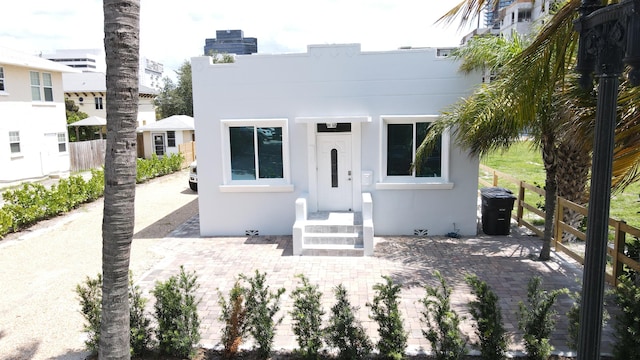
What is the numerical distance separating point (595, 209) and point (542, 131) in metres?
5.73

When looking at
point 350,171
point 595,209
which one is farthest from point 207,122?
point 595,209

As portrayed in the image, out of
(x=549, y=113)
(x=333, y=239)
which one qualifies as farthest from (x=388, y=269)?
(x=549, y=113)

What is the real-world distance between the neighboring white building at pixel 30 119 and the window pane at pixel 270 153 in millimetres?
15609

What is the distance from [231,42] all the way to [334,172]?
484ft

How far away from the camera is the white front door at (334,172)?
1055 cm

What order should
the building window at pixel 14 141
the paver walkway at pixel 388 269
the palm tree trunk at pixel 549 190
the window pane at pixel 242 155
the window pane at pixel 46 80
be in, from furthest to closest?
the window pane at pixel 46 80 < the building window at pixel 14 141 < the window pane at pixel 242 155 < the palm tree trunk at pixel 549 190 < the paver walkway at pixel 388 269

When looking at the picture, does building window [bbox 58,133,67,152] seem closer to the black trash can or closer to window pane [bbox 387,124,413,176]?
window pane [bbox 387,124,413,176]

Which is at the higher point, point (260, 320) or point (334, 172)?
point (334, 172)

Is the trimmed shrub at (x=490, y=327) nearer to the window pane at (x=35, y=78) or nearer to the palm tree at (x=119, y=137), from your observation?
the palm tree at (x=119, y=137)

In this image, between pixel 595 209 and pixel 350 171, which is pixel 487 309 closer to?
pixel 595 209

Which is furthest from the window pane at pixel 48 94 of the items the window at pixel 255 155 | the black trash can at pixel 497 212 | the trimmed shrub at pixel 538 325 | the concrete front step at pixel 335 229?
the trimmed shrub at pixel 538 325

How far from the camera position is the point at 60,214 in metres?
14.0

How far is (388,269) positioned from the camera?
8.18 metres

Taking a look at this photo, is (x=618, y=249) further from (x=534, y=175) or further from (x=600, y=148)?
(x=534, y=175)
